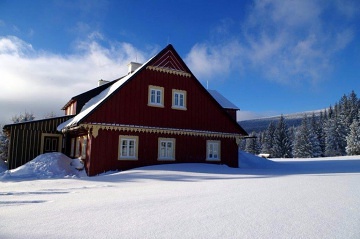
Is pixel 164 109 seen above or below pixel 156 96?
below

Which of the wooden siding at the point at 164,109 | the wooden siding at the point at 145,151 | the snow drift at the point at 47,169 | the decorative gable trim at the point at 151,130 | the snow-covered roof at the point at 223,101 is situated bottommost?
the snow drift at the point at 47,169

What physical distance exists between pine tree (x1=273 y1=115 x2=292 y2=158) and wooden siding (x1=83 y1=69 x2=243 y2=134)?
44.2m

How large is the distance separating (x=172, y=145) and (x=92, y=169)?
17.5ft

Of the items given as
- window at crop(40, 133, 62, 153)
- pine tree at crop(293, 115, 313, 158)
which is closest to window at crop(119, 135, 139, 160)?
window at crop(40, 133, 62, 153)

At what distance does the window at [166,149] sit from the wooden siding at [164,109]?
0.96 m

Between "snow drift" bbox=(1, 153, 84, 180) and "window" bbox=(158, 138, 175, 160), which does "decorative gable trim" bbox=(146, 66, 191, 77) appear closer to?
"window" bbox=(158, 138, 175, 160)

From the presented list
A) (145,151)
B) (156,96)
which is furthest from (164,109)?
(145,151)

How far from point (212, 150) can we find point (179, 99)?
432 cm

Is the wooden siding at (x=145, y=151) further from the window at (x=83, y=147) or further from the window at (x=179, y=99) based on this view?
the window at (x=179, y=99)

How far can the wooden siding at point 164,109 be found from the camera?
17734 millimetres

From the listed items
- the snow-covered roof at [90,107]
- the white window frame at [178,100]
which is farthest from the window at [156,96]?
the snow-covered roof at [90,107]

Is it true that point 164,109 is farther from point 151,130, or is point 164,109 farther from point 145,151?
point 145,151

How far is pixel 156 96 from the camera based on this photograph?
19531mm

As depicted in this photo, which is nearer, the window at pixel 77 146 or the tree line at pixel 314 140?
the window at pixel 77 146
